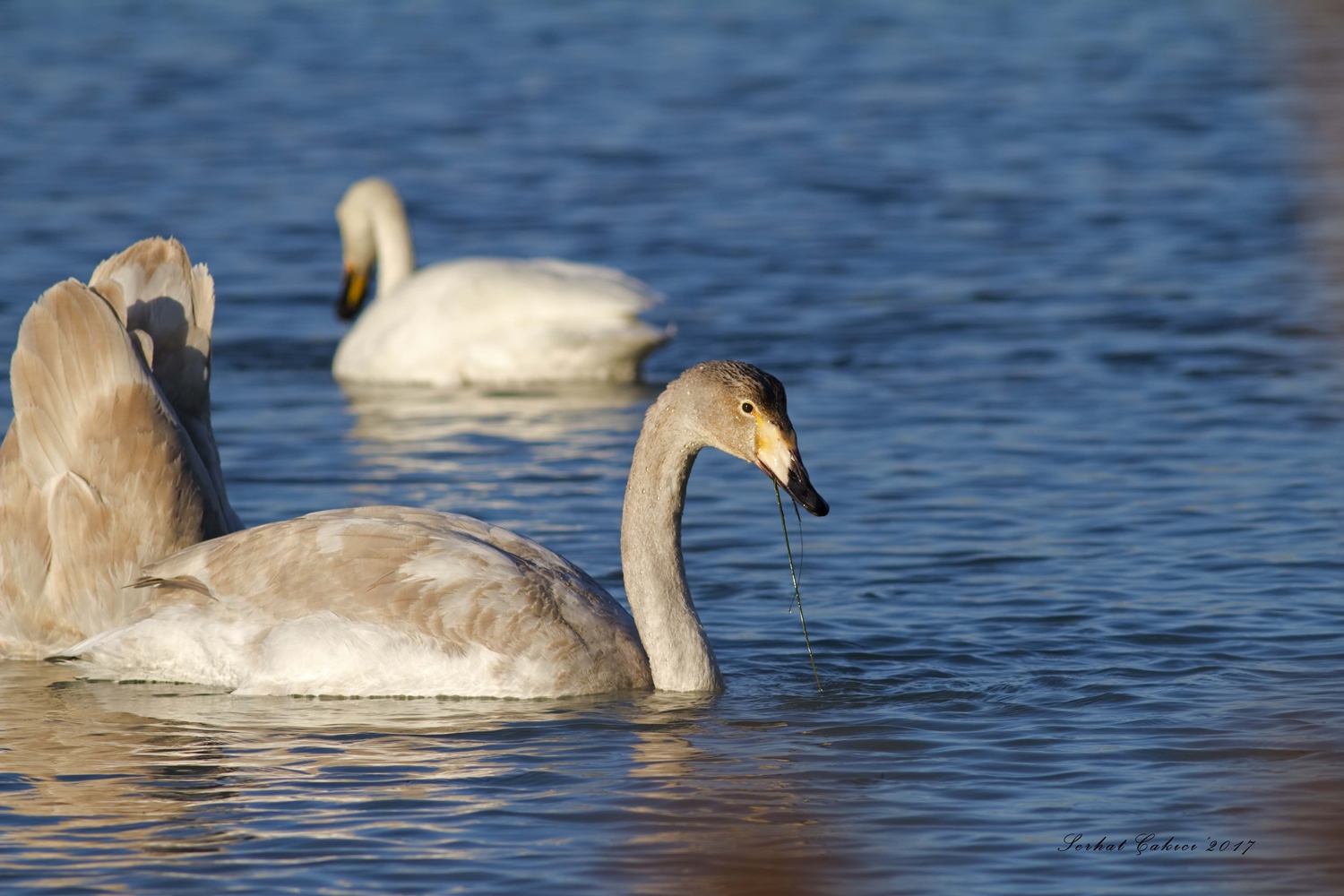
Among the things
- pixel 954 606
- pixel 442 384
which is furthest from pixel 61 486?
pixel 442 384

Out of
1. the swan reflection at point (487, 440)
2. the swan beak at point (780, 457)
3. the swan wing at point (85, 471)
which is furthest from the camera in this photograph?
the swan reflection at point (487, 440)

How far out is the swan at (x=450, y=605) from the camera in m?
7.11

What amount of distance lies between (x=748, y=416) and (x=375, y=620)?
145 centimetres

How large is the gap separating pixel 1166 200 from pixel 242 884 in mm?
13980

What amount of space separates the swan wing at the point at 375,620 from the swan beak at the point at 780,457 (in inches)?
33.7

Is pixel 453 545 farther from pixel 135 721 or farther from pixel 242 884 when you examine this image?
pixel 242 884

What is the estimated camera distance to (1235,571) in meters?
8.77

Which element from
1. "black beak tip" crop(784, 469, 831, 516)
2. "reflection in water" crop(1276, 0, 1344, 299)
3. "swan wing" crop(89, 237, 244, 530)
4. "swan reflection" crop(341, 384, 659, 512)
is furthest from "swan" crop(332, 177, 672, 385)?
"reflection in water" crop(1276, 0, 1344, 299)

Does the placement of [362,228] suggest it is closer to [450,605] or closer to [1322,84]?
[450,605]

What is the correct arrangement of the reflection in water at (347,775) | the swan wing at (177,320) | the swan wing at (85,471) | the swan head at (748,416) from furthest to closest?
the swan wing at (177,320) < the swan wing at (85,471) < the swan head at (748,416) < the reflection in water at (347,775)

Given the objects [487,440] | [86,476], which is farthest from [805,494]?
[487,440]

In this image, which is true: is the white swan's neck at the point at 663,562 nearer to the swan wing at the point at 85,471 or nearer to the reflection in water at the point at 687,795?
the reflection in water at the point at 687,795

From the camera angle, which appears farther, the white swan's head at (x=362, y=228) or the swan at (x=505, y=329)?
the white swan's head at (x=362, y=228)

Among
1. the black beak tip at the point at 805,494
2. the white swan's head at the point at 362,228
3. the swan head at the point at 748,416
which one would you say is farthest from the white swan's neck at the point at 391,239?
the black beak tip at the point at 805,494
